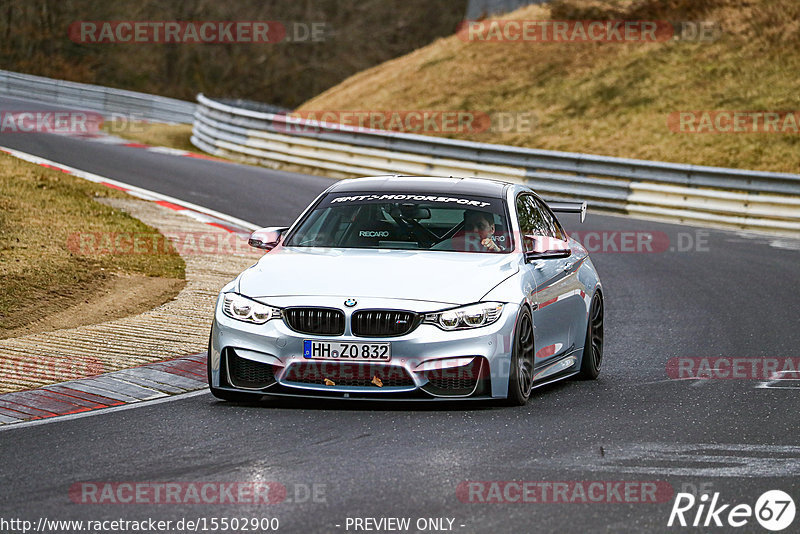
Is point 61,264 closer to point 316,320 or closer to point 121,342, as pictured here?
point 121,342

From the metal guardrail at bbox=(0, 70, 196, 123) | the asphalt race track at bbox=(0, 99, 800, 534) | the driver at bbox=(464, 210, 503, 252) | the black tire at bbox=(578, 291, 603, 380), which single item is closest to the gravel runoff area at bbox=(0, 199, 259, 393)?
the asphalt race track at bbox=(0, 99, 800, 534)

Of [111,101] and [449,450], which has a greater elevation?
[449,450]

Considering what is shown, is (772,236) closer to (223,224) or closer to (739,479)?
(223,224)

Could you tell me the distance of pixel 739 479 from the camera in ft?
22.4

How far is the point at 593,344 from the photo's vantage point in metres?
10.4

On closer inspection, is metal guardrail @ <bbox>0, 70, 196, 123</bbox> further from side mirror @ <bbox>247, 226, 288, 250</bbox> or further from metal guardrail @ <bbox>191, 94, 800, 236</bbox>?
side mirror @ <bbox>247, 226, 288, 250</bbox>

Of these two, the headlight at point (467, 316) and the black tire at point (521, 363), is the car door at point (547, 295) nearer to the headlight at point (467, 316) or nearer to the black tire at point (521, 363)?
the black tire at point (521, 363)

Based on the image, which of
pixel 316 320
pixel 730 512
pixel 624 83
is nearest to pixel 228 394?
pixel 316 320

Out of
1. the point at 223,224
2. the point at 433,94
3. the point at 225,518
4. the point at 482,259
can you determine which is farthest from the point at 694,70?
the point at 225,518

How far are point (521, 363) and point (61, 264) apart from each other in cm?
732

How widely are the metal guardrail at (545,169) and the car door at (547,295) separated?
1407 centimetres

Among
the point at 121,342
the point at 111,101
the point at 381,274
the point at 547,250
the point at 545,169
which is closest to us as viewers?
the point at 381,274

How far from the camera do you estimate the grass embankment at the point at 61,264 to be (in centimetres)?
1270

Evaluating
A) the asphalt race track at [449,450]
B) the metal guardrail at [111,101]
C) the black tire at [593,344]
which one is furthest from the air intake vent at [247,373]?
the metal guardrail at [111,101]
